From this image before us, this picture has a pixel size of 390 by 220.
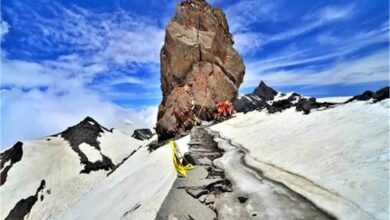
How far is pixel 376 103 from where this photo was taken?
→ 15.0 m

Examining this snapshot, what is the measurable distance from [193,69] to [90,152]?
27.5m

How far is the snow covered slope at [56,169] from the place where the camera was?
160 feet

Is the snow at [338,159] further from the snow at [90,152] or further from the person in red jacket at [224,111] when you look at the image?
the snow at [90,152]

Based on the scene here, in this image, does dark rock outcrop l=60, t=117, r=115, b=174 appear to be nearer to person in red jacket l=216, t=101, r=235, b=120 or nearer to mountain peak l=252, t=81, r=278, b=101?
person in red jacket l=216, t=101, r=235, b=120

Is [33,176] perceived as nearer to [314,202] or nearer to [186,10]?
[186,10]

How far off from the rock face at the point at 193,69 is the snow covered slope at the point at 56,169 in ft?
34.1

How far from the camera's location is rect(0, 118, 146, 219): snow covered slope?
160ft

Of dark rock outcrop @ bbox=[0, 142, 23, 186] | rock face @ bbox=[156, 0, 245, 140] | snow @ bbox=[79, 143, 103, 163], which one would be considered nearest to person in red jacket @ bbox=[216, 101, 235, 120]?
rock face @ bbox=[156, 0, 245, 140]

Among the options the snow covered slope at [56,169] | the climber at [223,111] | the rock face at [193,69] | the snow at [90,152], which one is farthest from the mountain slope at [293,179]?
the snow at [90,152]

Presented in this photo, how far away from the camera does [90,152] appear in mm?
64375

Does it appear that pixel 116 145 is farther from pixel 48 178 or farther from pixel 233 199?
pixel 233 199

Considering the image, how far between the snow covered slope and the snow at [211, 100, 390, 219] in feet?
112

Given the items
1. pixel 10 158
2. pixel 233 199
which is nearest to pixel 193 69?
pixel 10 158

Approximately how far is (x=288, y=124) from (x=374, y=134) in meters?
8.58
